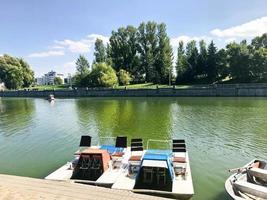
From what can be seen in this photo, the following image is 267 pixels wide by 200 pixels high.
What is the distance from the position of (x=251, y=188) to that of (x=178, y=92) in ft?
233

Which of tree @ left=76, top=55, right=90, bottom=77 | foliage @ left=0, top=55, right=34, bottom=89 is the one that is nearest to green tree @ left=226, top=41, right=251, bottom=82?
tree @ left=76, top=55, right=90, bottom=77

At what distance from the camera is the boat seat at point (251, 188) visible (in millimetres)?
11703

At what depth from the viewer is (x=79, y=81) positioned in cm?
10988

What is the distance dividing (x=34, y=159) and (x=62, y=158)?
213cm

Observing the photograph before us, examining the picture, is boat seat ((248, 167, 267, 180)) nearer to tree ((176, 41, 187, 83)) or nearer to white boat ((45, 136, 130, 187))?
white boat ((45, 136, 130, 187))

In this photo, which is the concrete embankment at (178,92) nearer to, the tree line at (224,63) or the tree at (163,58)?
the tree line at (224,63)

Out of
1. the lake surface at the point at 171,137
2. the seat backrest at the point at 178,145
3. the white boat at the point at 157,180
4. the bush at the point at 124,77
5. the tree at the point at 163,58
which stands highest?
the tree at the point at 163,58

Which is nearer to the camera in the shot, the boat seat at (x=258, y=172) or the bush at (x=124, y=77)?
the boat seat at (x=258, y=172)

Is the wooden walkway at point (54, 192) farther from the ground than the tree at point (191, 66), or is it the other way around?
the tree at point (191, 66)

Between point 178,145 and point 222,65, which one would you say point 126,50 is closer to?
point 222,65

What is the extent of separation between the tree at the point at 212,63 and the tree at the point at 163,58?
47.7ft

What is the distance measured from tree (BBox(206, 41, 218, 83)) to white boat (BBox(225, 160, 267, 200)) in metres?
83.0

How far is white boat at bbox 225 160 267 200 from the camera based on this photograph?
11860mm

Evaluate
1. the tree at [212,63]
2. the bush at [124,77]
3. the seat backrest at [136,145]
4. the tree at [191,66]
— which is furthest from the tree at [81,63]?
the seat backrest at [136,145]
